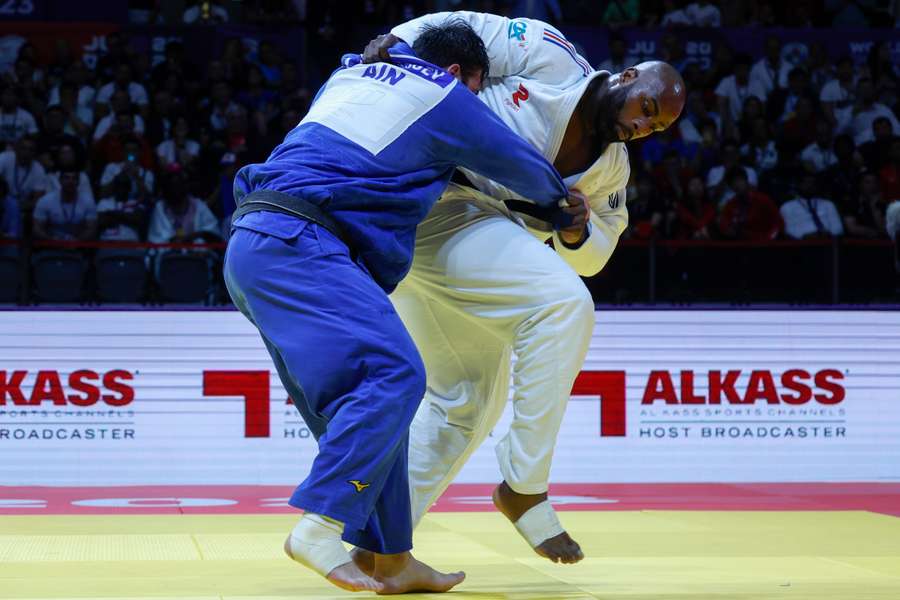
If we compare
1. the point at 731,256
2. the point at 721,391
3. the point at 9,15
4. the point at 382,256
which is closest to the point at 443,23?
the point at 382,256

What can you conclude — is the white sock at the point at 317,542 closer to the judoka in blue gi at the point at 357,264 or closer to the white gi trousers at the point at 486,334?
the judoka in blue gi at the point at 357,264

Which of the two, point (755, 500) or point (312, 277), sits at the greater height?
point (312, 277)

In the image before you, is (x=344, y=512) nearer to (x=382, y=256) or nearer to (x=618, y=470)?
(x=382, y=256)

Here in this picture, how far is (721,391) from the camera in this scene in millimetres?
7852

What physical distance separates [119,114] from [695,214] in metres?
4.78

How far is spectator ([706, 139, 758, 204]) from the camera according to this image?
10.6 m

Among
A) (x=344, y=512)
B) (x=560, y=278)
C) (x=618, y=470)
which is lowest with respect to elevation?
(x=618, y=470)

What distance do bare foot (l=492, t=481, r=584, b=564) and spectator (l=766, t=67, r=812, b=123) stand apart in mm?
9075

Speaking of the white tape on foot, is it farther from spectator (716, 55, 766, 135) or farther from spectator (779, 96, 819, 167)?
spectator (716, 55, 766, 135)

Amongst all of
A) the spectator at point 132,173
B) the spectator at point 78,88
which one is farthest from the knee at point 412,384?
the spectator at point 78,88

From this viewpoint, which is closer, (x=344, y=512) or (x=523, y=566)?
(x=344, y=512)

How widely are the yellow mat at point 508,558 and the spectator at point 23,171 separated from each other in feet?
15.9

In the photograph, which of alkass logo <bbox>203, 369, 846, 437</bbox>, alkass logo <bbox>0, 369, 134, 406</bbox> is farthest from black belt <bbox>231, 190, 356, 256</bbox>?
alkass logo <bbox>203, 369, 846, 437</bbox>

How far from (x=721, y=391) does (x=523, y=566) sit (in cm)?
376
